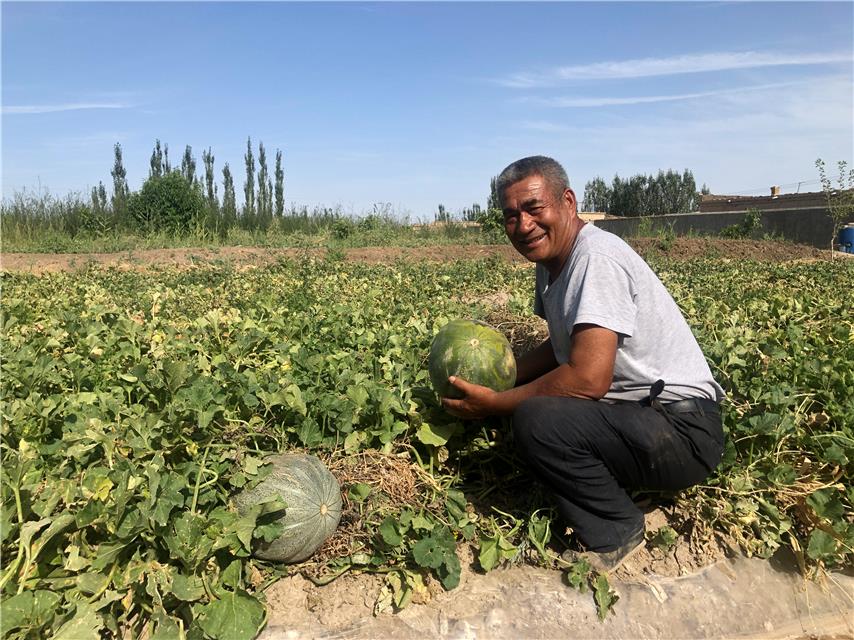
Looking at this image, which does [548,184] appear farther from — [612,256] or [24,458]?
[24,458]

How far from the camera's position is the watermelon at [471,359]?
9.76 feet

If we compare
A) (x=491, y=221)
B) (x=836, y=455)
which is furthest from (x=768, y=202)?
(x=836, y=455)

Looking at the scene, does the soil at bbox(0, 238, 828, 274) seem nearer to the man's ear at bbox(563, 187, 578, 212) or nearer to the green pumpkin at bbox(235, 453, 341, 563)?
the green pumpkin at bbox(235, 453, 341, 563)

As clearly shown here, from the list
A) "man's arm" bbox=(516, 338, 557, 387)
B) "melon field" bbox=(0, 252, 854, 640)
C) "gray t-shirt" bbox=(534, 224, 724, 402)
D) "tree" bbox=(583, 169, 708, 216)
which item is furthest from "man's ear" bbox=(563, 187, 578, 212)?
"tree" bbox=(583, 169, 708, 216)

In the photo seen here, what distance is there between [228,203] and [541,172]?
25.8m

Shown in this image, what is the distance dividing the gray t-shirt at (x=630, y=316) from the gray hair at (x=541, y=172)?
226 millimetres

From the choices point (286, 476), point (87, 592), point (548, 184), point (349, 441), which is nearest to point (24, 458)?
point (87, 592)

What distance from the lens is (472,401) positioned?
2.84 metres

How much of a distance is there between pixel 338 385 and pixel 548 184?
1428 mm

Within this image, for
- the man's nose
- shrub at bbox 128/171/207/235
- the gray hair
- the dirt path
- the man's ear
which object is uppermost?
shrub at bbox 128/171/207/235

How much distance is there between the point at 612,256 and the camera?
2641 millimetres

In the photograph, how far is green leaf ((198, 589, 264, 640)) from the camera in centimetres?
211

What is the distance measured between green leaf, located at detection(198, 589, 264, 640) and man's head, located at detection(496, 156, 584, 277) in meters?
1.74

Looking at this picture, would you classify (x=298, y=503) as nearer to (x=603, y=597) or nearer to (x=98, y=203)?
(x=603, y=597)
